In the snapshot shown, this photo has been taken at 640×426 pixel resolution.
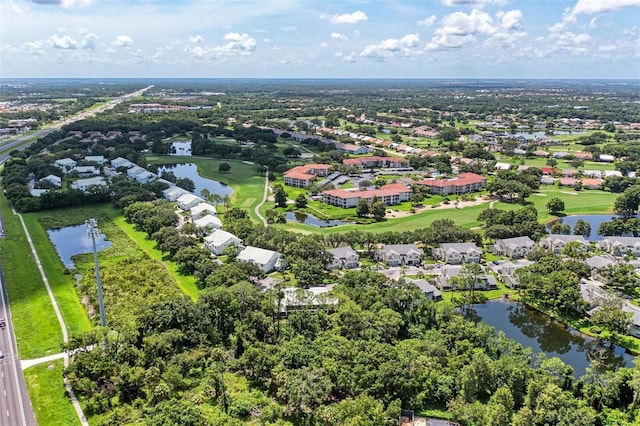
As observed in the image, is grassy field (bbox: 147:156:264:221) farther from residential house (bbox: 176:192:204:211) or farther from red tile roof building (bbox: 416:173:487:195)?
red tile roof building (bbox: 416:173:487:195)

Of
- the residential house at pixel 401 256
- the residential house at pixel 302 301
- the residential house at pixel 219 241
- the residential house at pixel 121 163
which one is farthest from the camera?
the residential house at pixel 121 163

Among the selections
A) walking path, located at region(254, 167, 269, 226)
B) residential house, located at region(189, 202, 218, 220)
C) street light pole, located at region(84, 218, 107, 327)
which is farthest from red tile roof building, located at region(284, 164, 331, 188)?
street light pole, located at region(84, 218, 107, 327)

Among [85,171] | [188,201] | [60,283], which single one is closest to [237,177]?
[188,201]

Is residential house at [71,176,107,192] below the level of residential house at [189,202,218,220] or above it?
above

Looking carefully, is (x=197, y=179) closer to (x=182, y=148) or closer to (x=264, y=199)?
(x=264, y=199)

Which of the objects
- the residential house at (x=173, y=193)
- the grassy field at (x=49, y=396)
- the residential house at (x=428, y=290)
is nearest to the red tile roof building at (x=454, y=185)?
the residential house at (x=428, y=290)

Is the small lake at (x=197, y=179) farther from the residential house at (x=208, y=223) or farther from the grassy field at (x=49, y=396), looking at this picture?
the grassy field at (x=49, y=396)
